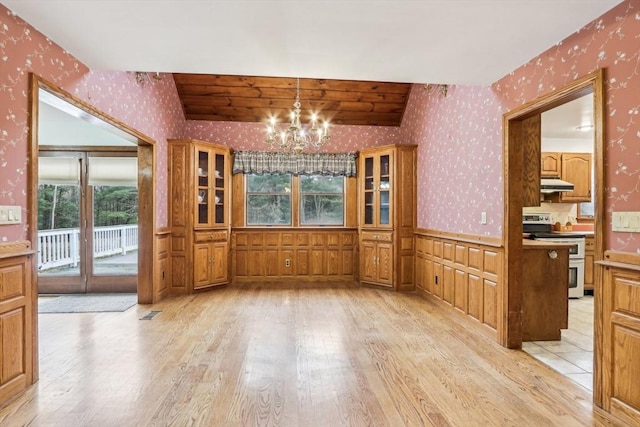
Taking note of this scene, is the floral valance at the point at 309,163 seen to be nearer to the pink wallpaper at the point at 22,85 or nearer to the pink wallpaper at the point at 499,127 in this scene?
the pink wallpaper at the point at 499,127

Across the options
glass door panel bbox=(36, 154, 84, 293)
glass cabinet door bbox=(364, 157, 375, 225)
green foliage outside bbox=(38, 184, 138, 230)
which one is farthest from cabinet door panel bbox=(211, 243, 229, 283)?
glass cabinet door bbox=(364, 157, 375, 225)

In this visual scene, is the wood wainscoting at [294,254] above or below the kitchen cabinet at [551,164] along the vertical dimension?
below

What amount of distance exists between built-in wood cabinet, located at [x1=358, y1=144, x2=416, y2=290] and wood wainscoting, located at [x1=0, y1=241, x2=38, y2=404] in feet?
14.7

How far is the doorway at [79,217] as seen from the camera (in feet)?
18.0

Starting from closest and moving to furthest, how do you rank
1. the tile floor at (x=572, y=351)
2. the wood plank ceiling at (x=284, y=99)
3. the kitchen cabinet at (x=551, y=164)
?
the tile floor at (x=572, y=351), the wood plank ceiling at (x=284, y=99), the kitchen cabinet at (x=551, y=164)

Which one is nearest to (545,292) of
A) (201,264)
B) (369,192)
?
(369,192)

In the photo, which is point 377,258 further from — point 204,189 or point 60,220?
point 60,220

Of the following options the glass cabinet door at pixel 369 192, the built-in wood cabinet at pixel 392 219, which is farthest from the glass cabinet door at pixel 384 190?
the glass cabinet door at pixel 369 192

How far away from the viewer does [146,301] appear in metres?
4.93

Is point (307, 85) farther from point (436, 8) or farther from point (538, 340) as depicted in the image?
point (538, 340)

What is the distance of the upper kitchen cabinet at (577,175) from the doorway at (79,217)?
6.91 metres

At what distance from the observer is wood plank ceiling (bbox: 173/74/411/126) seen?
590cm

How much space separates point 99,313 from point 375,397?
370 cm

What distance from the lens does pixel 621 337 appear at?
2229mm
